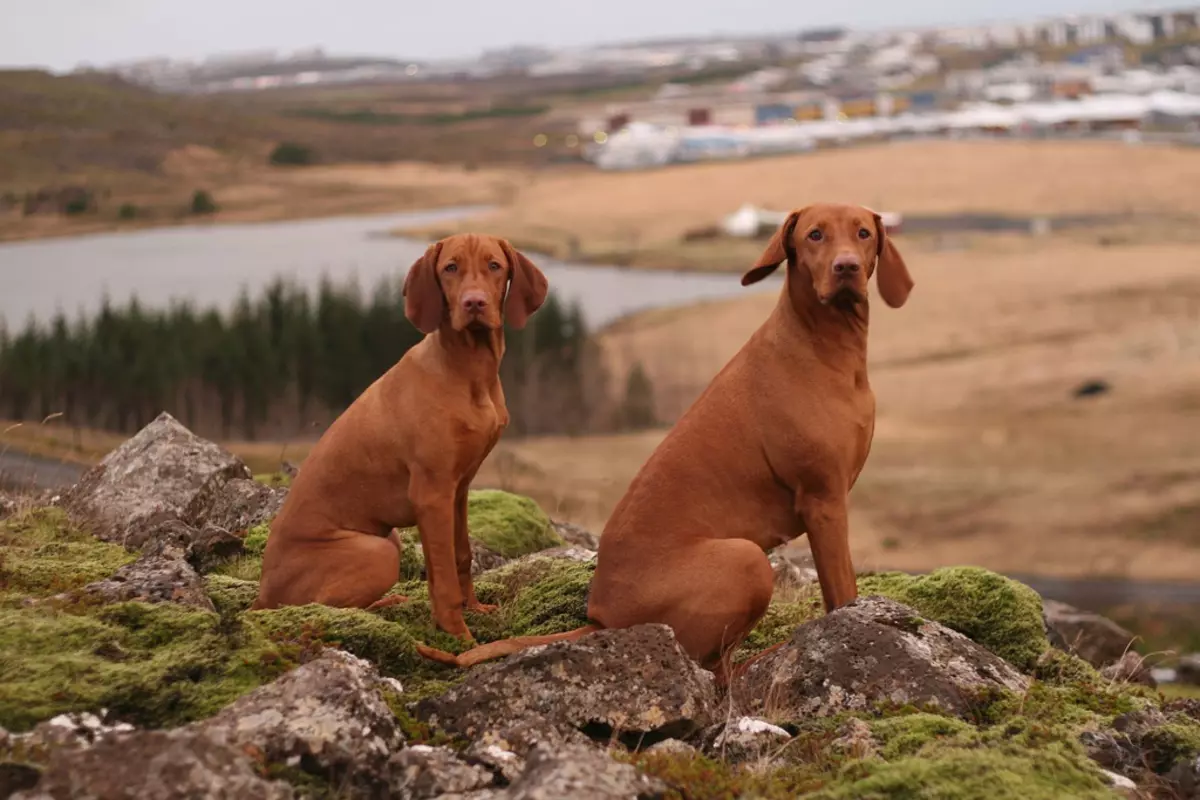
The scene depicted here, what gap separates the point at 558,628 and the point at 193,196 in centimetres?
9279

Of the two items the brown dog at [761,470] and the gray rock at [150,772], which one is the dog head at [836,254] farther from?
the gray rock at [150,772]

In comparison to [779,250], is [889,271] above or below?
below

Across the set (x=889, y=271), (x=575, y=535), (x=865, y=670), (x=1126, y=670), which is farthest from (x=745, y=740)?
(x=575, y=535)

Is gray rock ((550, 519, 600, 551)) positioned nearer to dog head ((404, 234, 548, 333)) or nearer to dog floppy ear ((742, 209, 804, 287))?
dog head ((404, 234, 548, 333))

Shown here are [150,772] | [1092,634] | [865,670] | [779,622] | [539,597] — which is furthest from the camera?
[1092,634]

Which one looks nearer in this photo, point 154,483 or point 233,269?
point 154,483

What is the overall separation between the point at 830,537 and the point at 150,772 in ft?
13.9

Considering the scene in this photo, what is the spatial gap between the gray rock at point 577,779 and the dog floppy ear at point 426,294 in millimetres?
3298

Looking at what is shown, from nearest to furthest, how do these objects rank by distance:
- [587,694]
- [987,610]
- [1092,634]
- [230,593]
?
1. [587,694]
2. [230,593]
3. [987,610]
4. [1092,634]

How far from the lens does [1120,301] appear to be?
3054 inches

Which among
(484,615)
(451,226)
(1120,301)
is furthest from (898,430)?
(451,226)

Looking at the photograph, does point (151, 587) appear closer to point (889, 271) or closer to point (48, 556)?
point (48, 556)

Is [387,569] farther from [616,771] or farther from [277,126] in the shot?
[277,126]

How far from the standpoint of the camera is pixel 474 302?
835 centimetres
